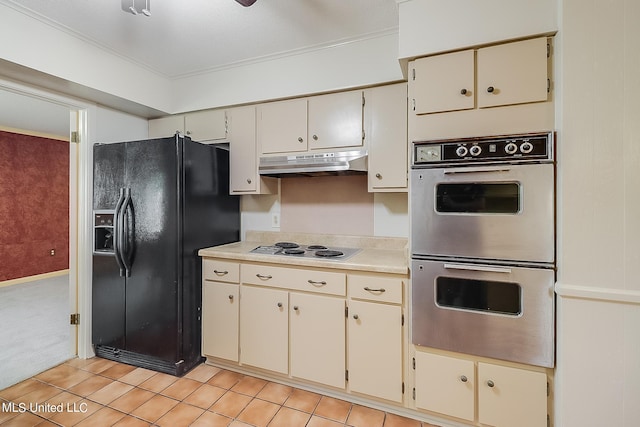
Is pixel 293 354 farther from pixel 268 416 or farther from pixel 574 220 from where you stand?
pixel 574 220

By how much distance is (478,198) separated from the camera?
5.14 ft

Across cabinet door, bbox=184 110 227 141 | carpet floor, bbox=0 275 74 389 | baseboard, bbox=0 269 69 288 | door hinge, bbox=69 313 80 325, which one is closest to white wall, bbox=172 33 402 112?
cabinet door, bbox=184 110 227 141

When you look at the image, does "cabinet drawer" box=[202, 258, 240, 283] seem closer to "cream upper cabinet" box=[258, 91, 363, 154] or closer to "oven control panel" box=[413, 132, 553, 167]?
"cream upper cabinet" box=[258, 91, 363, 154]

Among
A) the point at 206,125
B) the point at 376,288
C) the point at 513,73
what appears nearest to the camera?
the point at 513,73

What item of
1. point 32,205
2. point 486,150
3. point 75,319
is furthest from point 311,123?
point 32,205

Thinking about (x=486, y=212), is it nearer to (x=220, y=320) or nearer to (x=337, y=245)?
(x=337, y=245)

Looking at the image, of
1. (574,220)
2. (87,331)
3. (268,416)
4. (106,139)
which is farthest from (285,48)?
(87,331)

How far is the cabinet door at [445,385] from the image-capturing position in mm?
1595

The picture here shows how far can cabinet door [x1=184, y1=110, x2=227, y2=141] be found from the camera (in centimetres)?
264

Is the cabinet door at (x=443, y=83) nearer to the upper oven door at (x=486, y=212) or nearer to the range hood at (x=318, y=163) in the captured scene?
the upper oven door at (x=486, y=212)

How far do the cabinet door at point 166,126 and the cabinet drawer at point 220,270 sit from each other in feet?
4.37

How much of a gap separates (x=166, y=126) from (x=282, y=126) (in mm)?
1280

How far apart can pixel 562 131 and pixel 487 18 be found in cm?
69

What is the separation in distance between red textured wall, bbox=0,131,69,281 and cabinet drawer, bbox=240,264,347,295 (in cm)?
468
